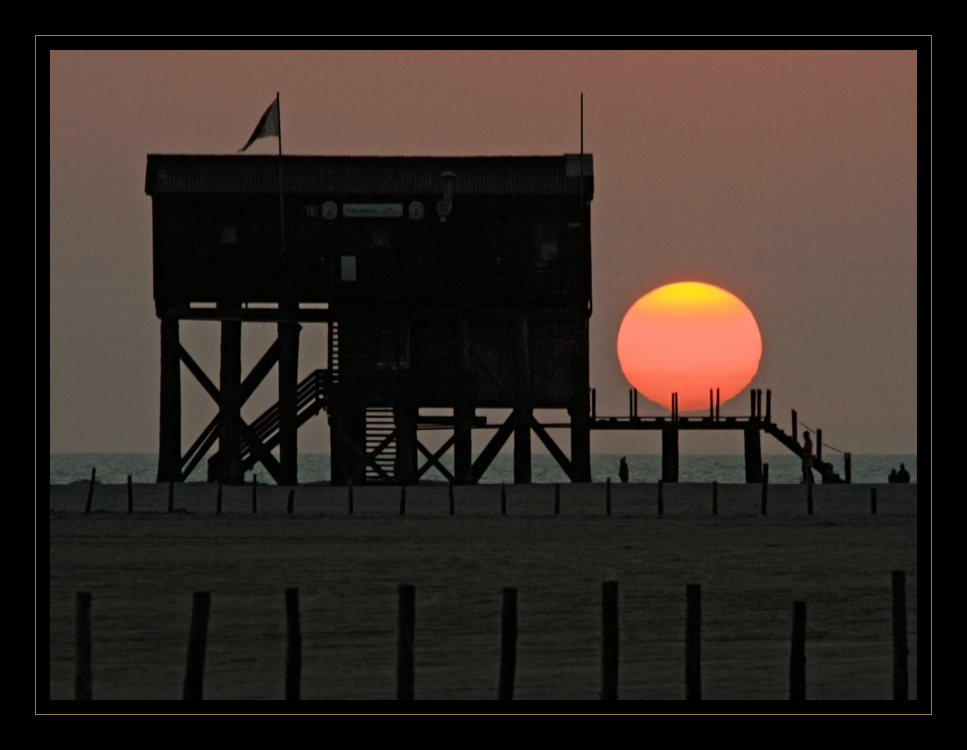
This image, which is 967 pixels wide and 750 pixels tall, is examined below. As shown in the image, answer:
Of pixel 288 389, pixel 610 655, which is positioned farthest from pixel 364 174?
pixel 610 655

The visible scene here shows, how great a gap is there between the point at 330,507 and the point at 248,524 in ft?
27.7

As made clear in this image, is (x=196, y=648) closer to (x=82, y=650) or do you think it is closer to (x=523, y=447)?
(x=82, y=650)

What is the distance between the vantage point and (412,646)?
1914cm

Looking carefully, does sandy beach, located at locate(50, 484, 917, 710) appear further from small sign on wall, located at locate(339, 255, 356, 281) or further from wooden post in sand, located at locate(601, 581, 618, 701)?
small sign on wall, located at locate(339, 255, 356, 281)

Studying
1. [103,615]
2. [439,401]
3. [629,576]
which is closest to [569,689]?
[103,615]

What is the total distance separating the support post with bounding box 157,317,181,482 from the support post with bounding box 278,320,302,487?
3.47 metres

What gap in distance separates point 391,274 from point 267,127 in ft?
20.3

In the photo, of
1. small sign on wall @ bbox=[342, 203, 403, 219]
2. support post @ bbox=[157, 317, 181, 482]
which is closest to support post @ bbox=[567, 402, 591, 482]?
small sign on wall @ bbox=[342, 203, 403, 219]

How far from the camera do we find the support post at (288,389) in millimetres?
64188

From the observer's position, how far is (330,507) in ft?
193

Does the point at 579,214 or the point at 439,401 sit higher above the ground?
the point at 579,214

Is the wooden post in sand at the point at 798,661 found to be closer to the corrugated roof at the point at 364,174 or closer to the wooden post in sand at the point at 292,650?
the wooden post in sand at the point at 292,650

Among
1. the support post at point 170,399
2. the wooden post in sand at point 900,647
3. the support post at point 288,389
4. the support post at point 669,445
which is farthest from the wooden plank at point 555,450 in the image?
the wooden post in sand at point 900,647
